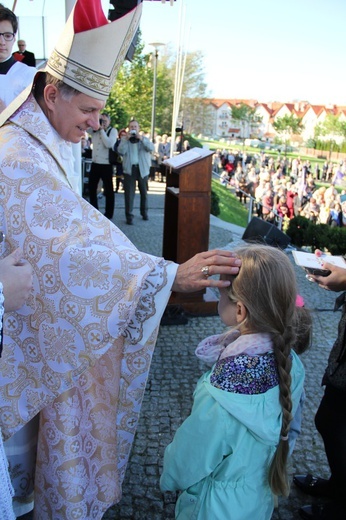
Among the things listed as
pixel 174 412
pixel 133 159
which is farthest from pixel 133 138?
pixel 174 412

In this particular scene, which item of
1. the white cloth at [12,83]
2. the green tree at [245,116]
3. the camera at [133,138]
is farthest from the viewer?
the green tree at [245,116]

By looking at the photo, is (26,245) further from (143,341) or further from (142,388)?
(142,388)

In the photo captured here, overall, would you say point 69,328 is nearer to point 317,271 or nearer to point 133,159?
point 317,271

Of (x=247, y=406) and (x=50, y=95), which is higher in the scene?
(x=50, y=95)

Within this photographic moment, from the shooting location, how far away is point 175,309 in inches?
176

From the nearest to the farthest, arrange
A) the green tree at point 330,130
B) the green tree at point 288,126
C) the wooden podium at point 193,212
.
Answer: the wooden podium at point 193,212 < the green tree at point 330,130 < the green tree at point 288,126

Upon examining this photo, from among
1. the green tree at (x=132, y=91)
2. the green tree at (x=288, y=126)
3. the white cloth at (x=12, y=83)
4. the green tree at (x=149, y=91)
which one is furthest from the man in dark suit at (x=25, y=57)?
the green tree at (x=288, y=126)

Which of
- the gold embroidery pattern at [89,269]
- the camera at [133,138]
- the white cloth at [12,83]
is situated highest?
the white cloth at [12,83]

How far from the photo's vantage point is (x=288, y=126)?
64.1 meters

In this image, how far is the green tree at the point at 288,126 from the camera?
63.8 meters

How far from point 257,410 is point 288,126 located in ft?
219

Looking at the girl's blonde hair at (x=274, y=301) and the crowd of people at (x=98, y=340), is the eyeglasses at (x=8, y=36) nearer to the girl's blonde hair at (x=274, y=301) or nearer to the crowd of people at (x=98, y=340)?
the crowd of people at (x=98, y=340)

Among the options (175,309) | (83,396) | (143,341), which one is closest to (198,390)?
(143,341)

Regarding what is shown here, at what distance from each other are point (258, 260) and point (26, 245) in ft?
2.32
